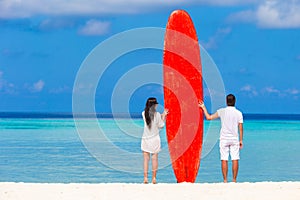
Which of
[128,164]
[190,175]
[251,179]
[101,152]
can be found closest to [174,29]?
[190,175]

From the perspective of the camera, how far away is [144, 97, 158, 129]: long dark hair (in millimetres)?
10391

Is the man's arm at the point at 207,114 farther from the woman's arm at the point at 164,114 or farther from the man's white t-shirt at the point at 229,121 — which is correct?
the woman's arm at the point at 164,114

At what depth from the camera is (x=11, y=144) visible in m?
28.0

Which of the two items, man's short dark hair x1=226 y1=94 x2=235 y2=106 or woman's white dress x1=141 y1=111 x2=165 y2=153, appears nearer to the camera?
man's short dark hair x1=226 y1=94 x2=235 y2=106

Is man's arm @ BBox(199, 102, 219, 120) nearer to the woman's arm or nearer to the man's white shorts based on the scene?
the man's white shorts

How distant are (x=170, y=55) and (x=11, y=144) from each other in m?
17.9

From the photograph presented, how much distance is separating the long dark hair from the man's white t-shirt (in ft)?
3.44

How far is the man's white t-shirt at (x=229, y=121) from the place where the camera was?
10305 mm
